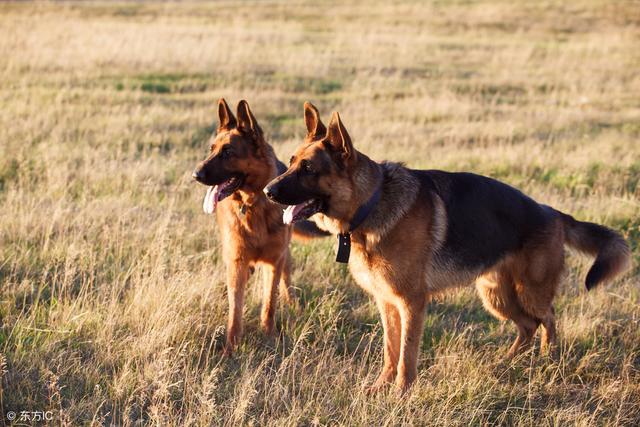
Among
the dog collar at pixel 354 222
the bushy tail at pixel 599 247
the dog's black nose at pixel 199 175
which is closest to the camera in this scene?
the dog collar at pixel 354 222

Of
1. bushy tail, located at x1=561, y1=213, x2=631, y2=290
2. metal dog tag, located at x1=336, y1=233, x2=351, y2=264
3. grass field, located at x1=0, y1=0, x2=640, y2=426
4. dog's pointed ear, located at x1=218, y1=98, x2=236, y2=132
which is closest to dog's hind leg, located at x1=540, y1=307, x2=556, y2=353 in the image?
grass field, located at x1=0, y1=0, x2=640, y2=426

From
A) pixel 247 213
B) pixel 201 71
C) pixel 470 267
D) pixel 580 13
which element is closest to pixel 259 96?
pixel 201 71

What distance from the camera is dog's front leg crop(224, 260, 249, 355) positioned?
464cm

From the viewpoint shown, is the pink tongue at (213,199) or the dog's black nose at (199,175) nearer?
the dog's black nose at (199,175)

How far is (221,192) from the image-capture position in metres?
4.76

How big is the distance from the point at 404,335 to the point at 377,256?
54cm

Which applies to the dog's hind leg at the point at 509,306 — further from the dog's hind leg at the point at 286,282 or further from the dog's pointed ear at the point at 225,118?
the dog's pointed ear at the point at 225,118

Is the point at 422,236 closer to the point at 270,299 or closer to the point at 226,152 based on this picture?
the point at 270,299

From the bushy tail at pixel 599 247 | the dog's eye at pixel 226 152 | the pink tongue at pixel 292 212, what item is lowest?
the bushy tail at pixel 599 247

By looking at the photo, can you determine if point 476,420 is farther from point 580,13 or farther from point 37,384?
point 580,13

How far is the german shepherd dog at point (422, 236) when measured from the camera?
12.6 ft

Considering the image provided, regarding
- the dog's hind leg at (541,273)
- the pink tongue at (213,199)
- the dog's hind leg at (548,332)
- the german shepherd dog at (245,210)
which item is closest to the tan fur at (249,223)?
the german shepherd dog at (245,210)

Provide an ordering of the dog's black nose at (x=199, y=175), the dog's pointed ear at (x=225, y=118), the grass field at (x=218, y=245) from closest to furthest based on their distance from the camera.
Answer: the grass field at (x=218, y=245)
the dog's black nose at (x=199, y=175)
the dog's pointed ear at (x=225, y=118)

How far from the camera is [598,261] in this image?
4449 mm
